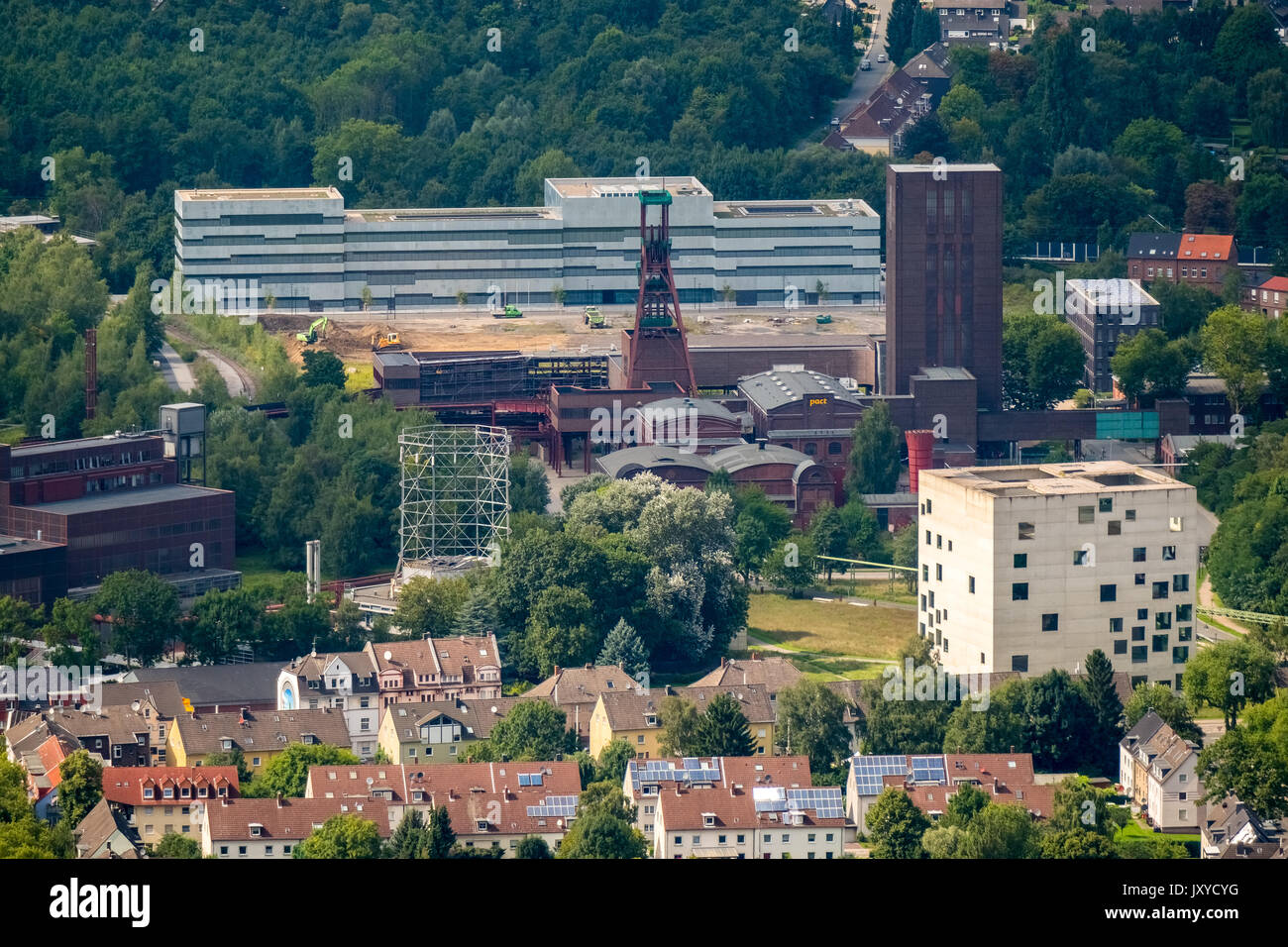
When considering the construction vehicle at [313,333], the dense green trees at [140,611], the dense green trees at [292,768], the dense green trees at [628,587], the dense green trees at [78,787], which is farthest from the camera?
the construction vehicle at [313,333]

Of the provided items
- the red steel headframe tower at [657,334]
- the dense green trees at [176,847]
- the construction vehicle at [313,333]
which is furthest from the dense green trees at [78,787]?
the construction vehicle at [313,333]

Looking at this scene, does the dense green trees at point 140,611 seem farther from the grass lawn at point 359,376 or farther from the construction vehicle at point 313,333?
the construction vehicle at point 313,333

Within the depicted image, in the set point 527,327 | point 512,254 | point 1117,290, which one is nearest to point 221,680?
point 527,327

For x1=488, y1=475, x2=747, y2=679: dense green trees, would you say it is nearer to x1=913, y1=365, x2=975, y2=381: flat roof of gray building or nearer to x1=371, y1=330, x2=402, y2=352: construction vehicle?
x1=913, y1=365, x2=975, y2=381: flat roof of gray building

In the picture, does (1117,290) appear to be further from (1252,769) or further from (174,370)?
(1252,769)

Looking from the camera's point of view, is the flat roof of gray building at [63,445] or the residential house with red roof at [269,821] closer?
the residential house with red roof at [269,821]

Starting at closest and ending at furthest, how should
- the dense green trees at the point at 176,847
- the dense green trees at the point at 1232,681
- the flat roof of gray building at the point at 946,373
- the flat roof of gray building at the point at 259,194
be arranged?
1. the dense green trees at the point at 176,847
2. the dense green trees at the point at 1232,681
3. the flat roof of gray building at the point at 946,373
4. the flat roof of gray building at the point at 259,194
